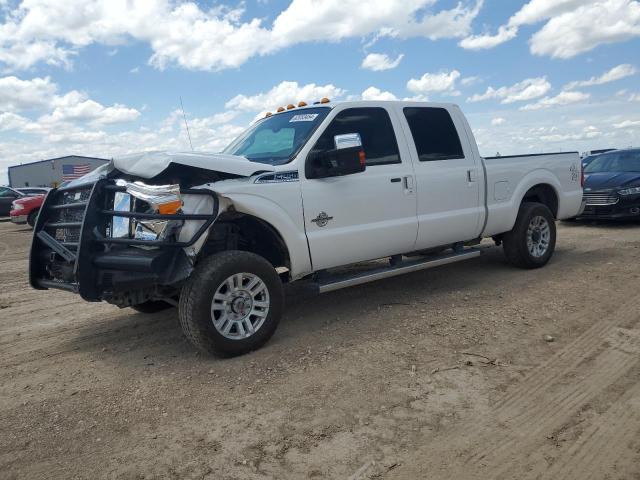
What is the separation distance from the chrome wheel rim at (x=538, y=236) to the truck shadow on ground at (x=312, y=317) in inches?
10.5

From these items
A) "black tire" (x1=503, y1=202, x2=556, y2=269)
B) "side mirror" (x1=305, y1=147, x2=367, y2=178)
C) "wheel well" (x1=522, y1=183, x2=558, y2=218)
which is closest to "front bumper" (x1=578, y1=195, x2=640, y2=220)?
Result: "wheel well" (x1=522, y1=183, x2=558, y2=218)

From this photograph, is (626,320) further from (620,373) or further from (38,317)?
(38,317)

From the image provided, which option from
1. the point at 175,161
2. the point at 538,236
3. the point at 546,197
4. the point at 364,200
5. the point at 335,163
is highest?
the point at 175,161

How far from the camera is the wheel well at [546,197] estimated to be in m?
6.89

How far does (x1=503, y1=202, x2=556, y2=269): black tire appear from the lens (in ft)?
21.2

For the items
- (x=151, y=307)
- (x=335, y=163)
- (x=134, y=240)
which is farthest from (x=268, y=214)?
(x=151, y=307)

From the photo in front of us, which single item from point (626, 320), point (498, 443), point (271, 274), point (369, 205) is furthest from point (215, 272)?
point (626, 320)

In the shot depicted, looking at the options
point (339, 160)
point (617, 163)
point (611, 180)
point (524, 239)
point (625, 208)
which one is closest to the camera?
point (339, 160)

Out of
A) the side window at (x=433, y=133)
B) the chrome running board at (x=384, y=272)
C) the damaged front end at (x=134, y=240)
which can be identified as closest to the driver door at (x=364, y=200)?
the chrome running board at (x=384, y=272)

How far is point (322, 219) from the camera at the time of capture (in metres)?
4.57

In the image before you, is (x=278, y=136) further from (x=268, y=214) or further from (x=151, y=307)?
(x=151, y=307)

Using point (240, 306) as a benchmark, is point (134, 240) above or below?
above

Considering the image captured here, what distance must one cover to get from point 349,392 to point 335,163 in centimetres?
197

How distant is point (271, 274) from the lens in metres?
4.17
